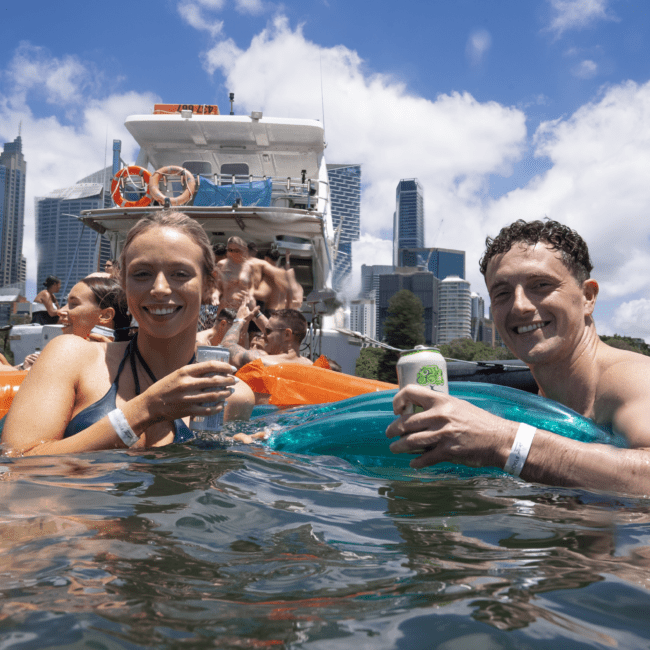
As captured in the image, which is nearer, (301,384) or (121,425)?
(121,425)

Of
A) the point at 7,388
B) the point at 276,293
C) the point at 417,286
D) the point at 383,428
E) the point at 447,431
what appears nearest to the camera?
the point at 447,431

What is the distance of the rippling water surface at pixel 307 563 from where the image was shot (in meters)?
Answer: 0.78

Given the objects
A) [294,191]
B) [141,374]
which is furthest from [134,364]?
[294,191]

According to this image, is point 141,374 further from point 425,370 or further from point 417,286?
point 417,286

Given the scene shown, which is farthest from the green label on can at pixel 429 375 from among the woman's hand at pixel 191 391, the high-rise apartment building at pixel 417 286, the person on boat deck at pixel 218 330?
the high-rise apartment building at pixel 417 286

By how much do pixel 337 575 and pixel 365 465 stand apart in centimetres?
132

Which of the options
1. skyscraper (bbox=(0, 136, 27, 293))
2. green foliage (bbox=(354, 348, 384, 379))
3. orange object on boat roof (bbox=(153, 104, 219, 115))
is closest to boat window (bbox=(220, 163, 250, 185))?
orange object on boat roof (bbox=(153, 104, 219, 115))

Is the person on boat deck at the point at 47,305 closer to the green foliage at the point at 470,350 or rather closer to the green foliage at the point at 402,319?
the green foliage at the point at 402,319

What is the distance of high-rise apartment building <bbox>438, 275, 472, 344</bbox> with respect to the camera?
140 metres

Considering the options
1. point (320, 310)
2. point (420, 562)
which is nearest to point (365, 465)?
point (420, 562)

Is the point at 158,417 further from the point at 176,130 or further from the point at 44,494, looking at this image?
the point at 176,130

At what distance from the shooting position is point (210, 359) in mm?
1850

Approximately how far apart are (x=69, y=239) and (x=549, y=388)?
290 feet

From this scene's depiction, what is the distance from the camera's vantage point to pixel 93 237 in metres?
10.9
